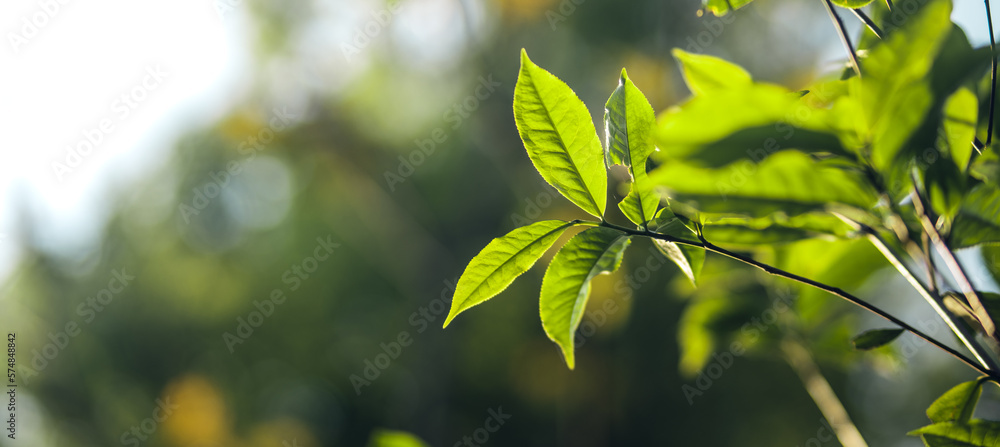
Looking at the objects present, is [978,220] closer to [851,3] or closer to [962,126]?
[962,126]

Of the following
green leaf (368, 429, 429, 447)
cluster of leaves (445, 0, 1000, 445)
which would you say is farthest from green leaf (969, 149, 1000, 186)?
green leaf (368, 429, 429, 447)

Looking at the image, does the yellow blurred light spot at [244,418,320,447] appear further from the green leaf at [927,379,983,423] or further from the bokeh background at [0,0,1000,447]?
the green leaf at [927,379,983,423]

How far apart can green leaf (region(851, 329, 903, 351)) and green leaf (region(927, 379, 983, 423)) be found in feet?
0.15

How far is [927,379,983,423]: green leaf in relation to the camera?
32 cm

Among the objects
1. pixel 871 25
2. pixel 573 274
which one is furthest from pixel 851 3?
pixel 573 274

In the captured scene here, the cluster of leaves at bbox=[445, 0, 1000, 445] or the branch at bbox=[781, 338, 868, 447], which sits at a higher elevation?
the cluster of leaves at bbox=[445, 0, 1000, 445]

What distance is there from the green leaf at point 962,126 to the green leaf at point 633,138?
16 cm

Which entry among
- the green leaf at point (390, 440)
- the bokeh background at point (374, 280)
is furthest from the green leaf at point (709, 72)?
the bokeh background at point (374, 280)

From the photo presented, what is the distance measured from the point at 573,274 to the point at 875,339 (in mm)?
216

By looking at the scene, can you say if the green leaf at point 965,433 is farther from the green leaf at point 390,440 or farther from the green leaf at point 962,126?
the green leaf at point 390,440

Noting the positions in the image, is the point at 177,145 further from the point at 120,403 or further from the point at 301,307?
the point at 120,403

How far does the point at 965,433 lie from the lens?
295 millimetres

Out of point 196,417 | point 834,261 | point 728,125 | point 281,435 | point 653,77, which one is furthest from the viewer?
point 281,435

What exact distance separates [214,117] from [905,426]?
21.2 ft
